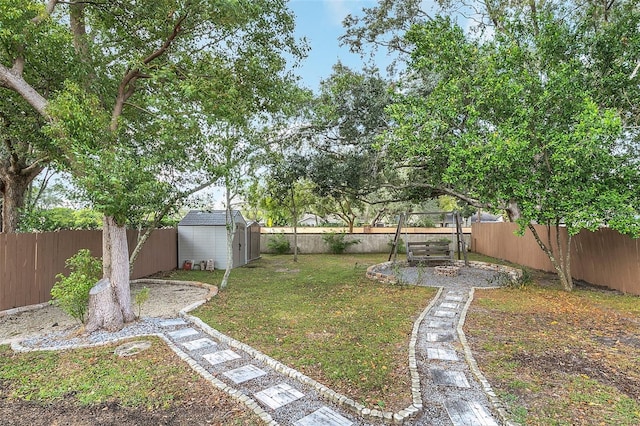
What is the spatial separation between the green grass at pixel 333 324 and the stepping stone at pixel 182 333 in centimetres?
33

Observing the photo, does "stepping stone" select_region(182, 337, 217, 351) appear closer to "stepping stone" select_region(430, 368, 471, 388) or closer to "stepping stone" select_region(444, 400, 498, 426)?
"stepping stone" select_region(430, 368, 471, 388)

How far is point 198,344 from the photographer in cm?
411

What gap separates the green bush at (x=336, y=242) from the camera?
16609 mm

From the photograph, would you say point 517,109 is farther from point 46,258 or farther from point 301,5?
point 46,258

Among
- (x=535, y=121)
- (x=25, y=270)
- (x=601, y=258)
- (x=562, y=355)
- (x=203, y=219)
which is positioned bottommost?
(x=562, y=355)

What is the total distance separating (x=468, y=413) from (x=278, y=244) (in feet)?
46.8

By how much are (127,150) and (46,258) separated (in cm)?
350

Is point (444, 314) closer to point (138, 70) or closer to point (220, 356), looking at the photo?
point (220, 356)

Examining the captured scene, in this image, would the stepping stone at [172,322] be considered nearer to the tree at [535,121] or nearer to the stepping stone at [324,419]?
the stepping stone at [324,419]

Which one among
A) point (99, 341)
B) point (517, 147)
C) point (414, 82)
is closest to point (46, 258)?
point (99, 341)

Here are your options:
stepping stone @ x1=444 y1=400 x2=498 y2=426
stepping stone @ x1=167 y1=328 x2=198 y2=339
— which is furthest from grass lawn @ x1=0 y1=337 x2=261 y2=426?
stepping stone @ x1=444 y1=400 x2=498 y2=426

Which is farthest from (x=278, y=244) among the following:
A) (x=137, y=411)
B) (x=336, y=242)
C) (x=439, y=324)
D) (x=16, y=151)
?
(x=137, y=411)

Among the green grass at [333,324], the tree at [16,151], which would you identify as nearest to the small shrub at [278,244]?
the green grass at [333,324]

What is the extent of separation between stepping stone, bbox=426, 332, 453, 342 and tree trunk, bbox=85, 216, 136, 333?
4.20 meters
